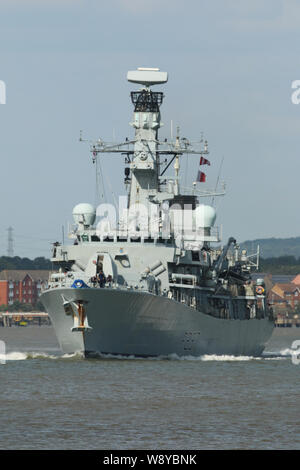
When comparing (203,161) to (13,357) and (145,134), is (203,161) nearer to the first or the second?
(145,134)

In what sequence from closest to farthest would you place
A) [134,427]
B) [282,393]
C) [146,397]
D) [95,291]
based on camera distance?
[134,427]
[146,397]
[282,393]
[95,291]

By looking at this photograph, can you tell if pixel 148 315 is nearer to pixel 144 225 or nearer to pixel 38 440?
pixel 144 225

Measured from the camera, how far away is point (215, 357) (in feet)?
190

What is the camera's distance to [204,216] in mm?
61062

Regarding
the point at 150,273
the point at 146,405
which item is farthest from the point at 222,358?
the point at 146,405

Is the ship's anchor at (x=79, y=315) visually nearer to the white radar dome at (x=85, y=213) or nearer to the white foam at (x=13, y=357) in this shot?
the white foam at (x=13, y=357)

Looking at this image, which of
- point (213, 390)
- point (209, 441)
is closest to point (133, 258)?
point (213, 390)

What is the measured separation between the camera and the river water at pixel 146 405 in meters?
29.8

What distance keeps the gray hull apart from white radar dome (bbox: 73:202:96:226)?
6569 mm

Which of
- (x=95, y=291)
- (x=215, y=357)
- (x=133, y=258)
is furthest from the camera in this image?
(x=215, y=357)

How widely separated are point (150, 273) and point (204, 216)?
28.0ft

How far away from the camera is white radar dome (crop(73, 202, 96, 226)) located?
5972 centimetres

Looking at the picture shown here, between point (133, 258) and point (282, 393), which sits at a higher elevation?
point (133, 258)
